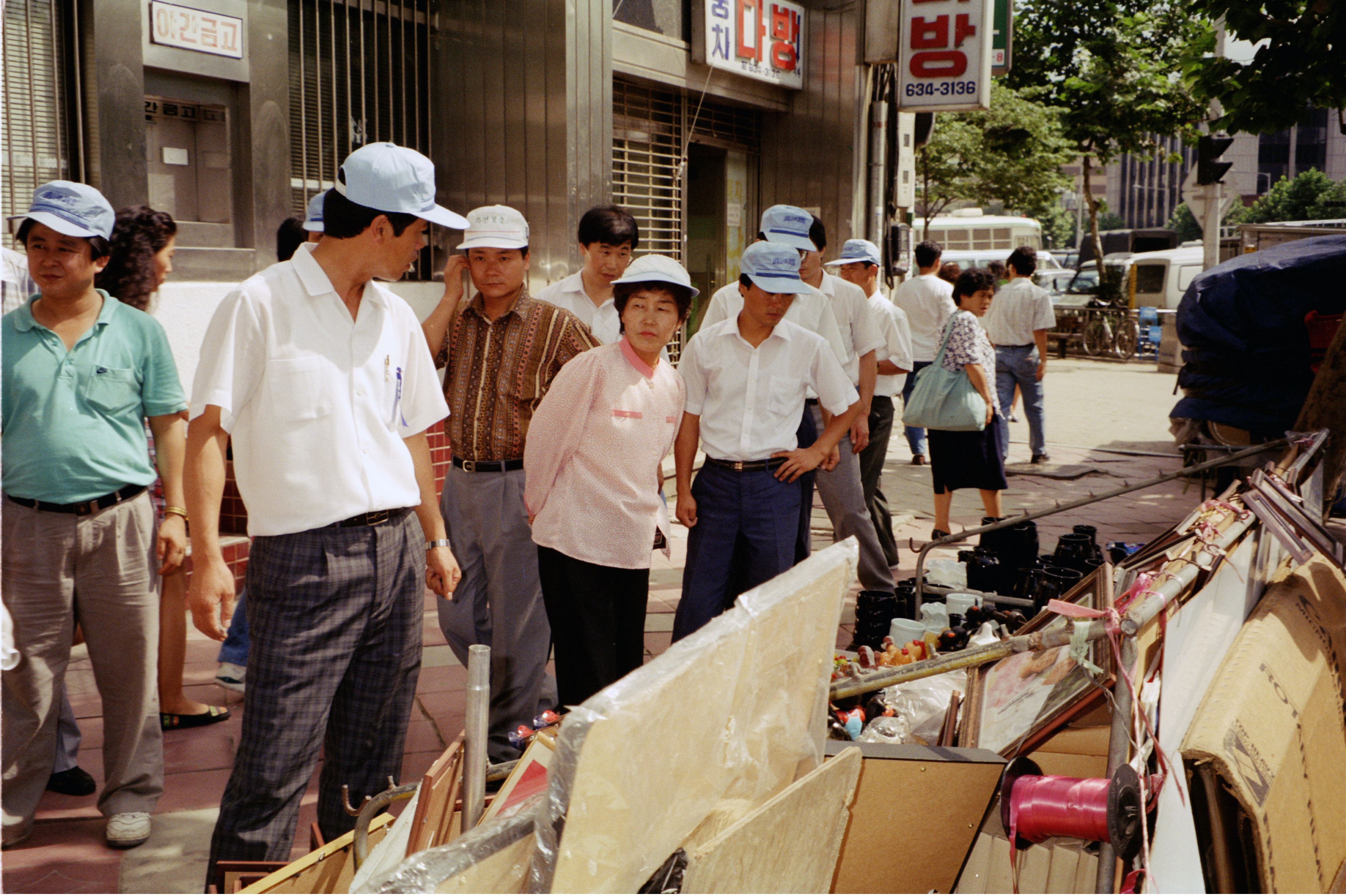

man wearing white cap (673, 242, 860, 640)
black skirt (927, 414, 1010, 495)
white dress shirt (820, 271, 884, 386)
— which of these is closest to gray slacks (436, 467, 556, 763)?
man wearing white cap (673, 242, 860, 640)

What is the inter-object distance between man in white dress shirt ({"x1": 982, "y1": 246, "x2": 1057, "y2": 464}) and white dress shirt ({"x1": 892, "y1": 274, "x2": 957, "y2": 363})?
82cm

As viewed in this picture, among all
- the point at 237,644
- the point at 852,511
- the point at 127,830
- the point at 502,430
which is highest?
the point at 502,430

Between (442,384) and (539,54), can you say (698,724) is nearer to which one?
(442,384)

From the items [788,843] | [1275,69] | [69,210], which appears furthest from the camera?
[1275,69]

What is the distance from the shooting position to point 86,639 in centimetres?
324

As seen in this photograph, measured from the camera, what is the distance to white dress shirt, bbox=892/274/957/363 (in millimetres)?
8906

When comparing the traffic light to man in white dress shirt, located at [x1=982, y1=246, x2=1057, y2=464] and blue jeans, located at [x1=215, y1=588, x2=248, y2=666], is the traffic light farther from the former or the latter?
blue jeans, located at [x1=215, y1=588, x2=248, y2=666]

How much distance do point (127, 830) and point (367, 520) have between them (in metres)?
1.37

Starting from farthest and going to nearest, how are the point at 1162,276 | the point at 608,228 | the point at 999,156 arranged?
1. the point at 999,156
2. the point at 1162,276
3. the point at 608,228

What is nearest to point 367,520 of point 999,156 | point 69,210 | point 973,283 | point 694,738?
point 69,210

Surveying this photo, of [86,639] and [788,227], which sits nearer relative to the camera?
[86,639]

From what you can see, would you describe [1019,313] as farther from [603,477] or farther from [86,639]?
[86,639]

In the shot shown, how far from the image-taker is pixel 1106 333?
72.7 ft

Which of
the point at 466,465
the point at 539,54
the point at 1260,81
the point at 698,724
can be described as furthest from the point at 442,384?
the point at 1260,81
